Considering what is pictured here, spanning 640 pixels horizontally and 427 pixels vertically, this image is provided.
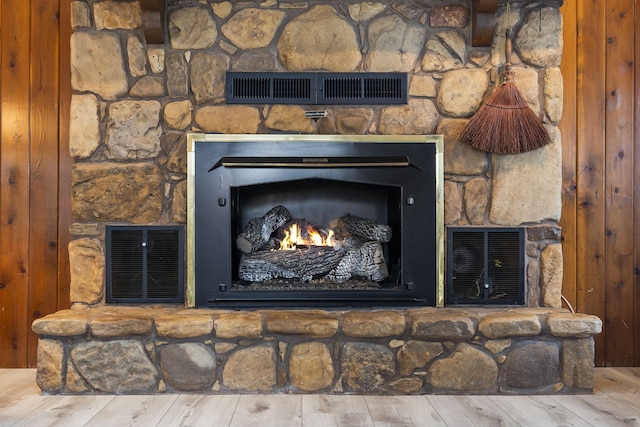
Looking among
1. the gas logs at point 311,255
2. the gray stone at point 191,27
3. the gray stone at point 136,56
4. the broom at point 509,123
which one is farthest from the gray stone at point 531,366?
the gray stone at point 136,56

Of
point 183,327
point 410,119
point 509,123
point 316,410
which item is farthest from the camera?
point 410,119

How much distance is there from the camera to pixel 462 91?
8.36ft

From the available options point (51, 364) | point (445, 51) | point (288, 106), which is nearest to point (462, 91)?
point (445, 51)

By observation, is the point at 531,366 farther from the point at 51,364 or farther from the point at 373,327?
the point at 51,364

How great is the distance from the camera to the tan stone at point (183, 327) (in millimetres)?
2273

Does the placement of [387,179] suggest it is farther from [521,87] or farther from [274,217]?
[521,87]

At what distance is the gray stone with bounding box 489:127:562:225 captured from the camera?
2531mm

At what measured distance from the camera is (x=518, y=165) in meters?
2.54

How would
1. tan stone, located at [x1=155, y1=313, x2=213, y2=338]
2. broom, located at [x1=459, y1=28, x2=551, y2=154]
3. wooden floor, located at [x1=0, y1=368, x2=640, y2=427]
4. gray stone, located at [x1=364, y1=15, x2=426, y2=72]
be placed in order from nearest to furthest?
1. wooden floor, located at [x1=0, y1=368, x2=640, y2=427]
2. tan stone, located at [x1=155, y1=313, x2=213, y2=338]
3. broom, located at [x1=459, y1=28, x2=551, y2=154]
4. gray stone, located at [x1=364, y1=15, x2=426, y2=72]

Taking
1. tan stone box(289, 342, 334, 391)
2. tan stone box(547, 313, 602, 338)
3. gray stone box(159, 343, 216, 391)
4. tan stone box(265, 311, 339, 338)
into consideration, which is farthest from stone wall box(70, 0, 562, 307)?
tan stone box(289, 342, 334, 391)

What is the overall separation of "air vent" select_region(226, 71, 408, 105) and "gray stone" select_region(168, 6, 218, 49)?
0.68ft

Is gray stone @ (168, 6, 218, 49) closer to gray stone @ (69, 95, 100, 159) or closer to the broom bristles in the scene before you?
gray stone @ (69, 95, 100, 159)

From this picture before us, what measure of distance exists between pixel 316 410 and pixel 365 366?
11.2 inches

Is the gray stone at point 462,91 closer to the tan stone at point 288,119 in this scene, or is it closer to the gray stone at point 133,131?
the tan stone at point 288,119
